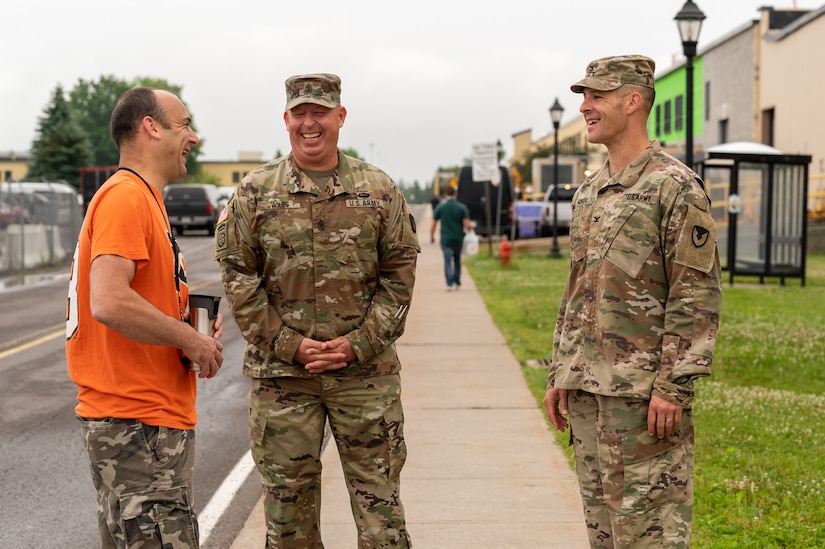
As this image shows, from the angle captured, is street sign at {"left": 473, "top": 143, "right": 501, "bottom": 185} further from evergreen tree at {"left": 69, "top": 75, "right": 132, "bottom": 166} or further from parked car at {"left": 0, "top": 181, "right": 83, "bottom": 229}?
evergreen tree at {"left": 69, "top": 75, "right": 132, "bottom": 166}

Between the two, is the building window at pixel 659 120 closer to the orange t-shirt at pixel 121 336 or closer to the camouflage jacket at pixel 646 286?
the camouflage jacket at pixel 646 286

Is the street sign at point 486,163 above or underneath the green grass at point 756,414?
above

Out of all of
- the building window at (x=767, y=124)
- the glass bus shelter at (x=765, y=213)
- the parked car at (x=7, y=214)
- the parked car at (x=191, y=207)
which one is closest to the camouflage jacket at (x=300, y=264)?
the glass bus shelter at (x=765, y=213)

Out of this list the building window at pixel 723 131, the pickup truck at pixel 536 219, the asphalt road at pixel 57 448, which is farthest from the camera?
the building window at pixel 723 131

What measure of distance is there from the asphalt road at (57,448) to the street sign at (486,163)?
12158 millimetres

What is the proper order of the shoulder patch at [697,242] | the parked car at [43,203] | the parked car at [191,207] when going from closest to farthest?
the shoulder patch at [697,242], the parked car at [43,203], the parked car at [191,207]

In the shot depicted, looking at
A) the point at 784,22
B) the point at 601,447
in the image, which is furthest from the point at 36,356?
the point at 784,22

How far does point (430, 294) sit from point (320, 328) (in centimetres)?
1488

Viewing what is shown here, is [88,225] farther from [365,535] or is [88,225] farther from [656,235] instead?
[656,235]

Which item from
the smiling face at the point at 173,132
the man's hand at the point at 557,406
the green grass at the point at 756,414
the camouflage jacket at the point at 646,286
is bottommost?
the green grass at the point at 756,414

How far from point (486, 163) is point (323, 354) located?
21.6m

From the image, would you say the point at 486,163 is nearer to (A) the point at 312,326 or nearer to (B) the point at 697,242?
(A) the point at 312,326

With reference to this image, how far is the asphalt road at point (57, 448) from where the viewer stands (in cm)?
585

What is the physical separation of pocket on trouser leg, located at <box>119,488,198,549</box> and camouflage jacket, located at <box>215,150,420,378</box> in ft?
2.39
